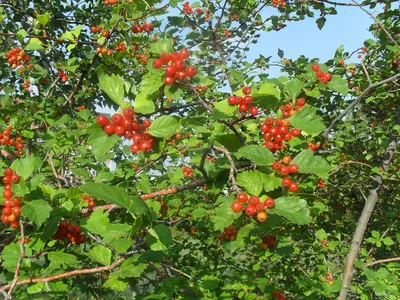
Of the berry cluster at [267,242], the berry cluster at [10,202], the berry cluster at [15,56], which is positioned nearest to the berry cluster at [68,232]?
the berry cluster at [10,202]

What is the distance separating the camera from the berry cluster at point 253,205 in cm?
157

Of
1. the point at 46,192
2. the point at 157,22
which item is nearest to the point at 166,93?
the point at 46,192

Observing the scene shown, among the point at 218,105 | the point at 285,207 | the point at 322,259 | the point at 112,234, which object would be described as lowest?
the point at 322,259

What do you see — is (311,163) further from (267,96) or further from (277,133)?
(267,96)

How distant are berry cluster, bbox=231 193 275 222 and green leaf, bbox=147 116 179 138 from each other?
0.42 meters

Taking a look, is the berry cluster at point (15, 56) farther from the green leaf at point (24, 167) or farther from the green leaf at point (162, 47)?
the green leaf at point (162, 47)

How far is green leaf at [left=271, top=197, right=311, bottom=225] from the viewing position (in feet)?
4.90

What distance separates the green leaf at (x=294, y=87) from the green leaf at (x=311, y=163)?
399mm

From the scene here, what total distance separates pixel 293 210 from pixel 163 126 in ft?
2.23

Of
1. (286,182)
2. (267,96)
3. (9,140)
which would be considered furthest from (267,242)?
(9,140)

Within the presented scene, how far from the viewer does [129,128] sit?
5.50 feet

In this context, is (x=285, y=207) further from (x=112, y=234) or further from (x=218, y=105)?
(x=112, y=234)

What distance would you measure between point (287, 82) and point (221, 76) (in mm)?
5550

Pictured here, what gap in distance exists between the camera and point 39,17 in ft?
10.7
